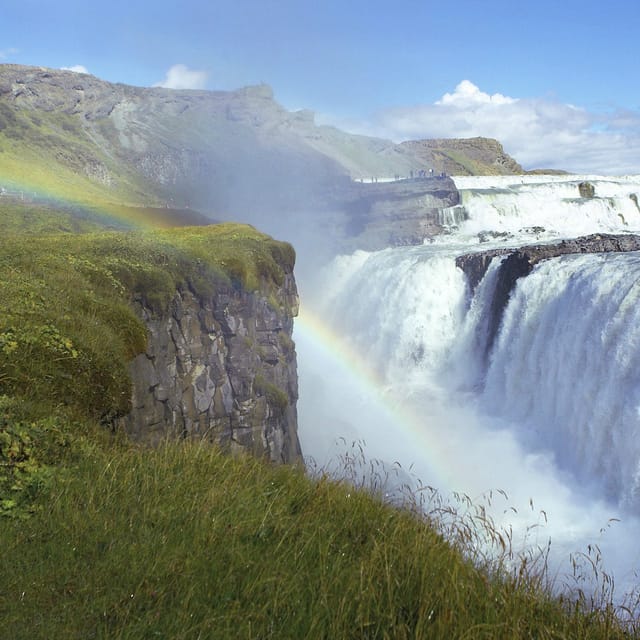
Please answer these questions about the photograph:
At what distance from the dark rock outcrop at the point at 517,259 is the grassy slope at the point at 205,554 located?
2199cm

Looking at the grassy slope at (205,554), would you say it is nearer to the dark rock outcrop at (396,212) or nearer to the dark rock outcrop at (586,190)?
the dark rock outcrop at (396,212)

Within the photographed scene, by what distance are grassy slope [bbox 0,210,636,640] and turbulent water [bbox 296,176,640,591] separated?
129 centimetres

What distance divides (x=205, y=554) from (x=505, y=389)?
21.5 meters

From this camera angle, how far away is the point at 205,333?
15180mm

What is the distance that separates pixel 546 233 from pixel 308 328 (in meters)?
20.6

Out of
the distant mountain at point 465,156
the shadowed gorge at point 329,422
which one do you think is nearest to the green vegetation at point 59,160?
the shadowed gorge at point 329,422

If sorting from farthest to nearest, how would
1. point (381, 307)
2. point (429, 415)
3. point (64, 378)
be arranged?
point (381, 307)
point (429, 415)
point (64, 378)

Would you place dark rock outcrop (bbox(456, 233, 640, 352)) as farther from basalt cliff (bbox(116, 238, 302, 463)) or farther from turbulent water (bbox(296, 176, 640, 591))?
basalt cliff (bbox(116, 238, 302, 463))

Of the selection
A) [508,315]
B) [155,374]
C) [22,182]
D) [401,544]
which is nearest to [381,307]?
[508,315]

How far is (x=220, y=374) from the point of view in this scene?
1519 cm

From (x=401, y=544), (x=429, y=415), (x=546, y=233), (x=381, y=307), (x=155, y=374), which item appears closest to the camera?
(x=401, y=544)

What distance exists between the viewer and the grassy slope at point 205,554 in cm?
302

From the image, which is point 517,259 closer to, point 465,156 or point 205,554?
point 205,554

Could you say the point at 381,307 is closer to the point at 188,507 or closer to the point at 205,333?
the point at 205,333
